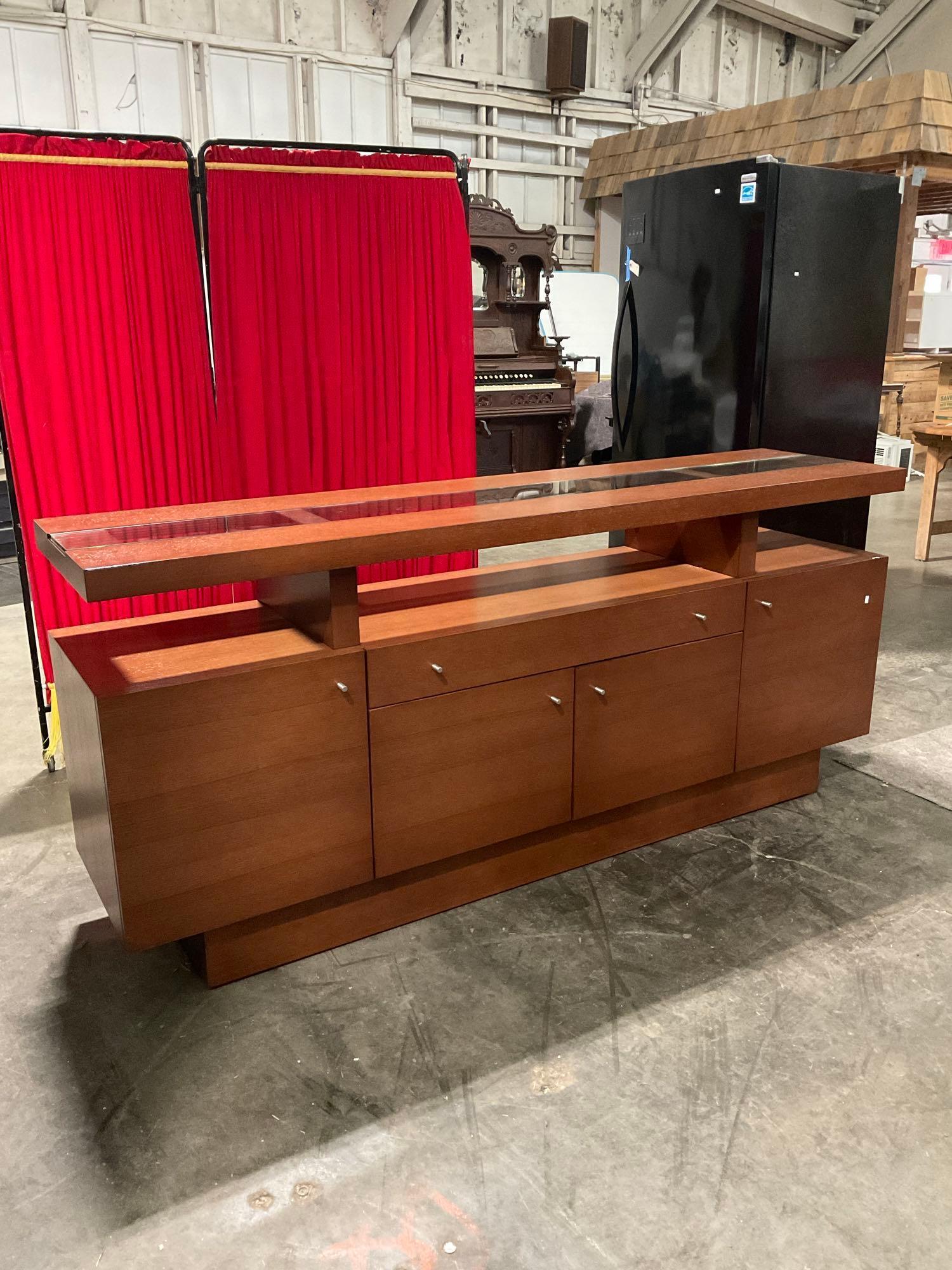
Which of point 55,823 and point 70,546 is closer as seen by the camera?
point 70,546

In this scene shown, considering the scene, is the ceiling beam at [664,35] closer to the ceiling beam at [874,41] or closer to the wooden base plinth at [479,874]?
the ceiling beam at [874,41]

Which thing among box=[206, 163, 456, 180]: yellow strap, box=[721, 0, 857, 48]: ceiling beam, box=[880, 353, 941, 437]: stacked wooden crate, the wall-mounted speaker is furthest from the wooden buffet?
box=[721, 0, 857, 48]: ceiling beam

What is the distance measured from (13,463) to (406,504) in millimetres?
1264

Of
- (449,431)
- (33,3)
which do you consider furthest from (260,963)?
(33,3)

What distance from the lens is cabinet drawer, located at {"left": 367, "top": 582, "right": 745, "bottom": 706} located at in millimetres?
2049

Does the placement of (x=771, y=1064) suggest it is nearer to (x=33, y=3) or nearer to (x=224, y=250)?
(x=224, y=250)

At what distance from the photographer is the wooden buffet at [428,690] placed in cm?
185

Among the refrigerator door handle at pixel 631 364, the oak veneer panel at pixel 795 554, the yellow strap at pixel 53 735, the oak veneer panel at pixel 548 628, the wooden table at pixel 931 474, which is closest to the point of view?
the oak veneer panel at pixel 548 628

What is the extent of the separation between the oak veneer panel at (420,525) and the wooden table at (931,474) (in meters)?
2.91

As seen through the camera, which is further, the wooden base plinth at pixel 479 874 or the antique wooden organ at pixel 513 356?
the antique wooden organ at pixel 513 356

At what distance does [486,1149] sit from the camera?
1.66m

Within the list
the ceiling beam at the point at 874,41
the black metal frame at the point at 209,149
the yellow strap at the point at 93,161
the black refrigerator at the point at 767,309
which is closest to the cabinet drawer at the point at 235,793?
the black metal frame at the point at 209,149

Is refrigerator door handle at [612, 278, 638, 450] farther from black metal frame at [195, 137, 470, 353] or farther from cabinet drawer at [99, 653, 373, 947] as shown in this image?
cabinet drawer at [99, 653, 373, 947]

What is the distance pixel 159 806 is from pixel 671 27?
10.3m
